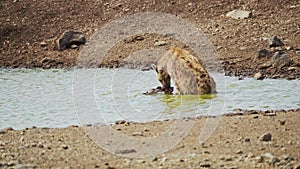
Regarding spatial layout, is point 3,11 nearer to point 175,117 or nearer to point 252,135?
point 175,117

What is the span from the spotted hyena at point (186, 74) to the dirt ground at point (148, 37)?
7.75ft

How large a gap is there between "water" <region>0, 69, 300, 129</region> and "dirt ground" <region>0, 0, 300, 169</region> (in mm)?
962

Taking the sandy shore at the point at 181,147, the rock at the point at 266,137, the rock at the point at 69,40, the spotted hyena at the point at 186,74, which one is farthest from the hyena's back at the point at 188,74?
the rock at the point at 69,40

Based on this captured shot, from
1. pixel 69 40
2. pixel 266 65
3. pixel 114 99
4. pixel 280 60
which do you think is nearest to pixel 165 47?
pixel 69 40

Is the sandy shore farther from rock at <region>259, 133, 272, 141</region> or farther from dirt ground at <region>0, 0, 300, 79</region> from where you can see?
dirt ground at <region>0, 0, 300, 79</region>

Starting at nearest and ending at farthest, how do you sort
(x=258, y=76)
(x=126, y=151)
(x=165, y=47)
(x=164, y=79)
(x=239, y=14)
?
(x=126, y=151) → (x=164, y=79) → (x=258, y=76) → (x=165, y=47) → (x=239, y=14)

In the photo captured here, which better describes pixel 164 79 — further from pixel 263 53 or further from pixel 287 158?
pixel 287 158

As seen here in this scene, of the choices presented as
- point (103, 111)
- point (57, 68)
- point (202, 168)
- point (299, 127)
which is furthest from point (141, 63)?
point (202, 168)

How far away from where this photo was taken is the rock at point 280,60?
50.6 feet

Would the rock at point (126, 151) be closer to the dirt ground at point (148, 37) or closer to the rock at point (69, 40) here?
the dirt ground at point (148, 37)

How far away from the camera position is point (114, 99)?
13508 mm

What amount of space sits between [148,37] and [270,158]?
1156 cm

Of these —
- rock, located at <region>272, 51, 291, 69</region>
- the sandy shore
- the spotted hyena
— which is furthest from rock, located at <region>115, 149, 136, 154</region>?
rock, located at <region>272, 51, 291, 69</region>

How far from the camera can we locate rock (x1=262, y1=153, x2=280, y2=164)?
805 cm
